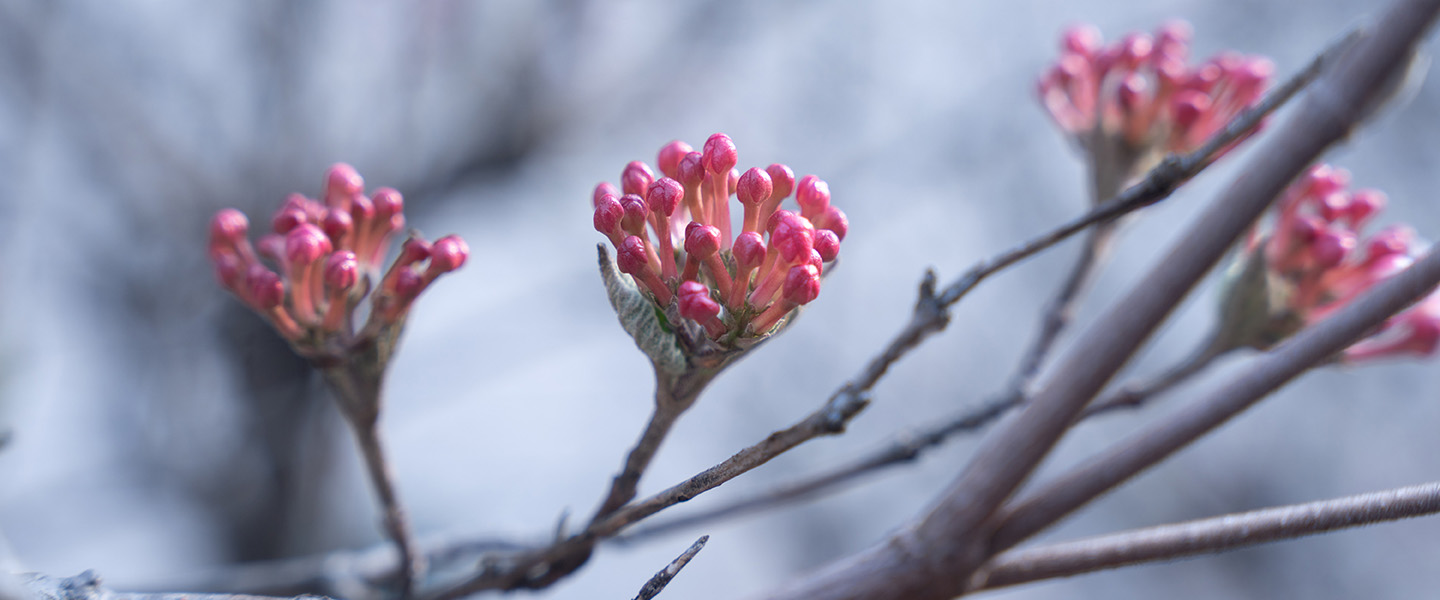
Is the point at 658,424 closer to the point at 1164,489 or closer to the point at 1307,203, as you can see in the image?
the point at 1307,203

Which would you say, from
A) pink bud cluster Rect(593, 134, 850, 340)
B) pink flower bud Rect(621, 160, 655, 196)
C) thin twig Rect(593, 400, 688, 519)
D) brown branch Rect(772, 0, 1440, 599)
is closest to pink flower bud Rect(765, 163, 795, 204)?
pink bud cluster Rect(593, 134, 850, 340)

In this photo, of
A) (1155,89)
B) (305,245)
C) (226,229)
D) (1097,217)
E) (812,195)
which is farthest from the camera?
(1155,89)

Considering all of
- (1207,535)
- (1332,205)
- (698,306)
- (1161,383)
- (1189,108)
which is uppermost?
(1189,108)

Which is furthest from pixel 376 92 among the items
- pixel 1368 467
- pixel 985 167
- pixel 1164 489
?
pixel 1368 467

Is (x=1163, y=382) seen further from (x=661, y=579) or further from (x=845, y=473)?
(x=661, y=579)

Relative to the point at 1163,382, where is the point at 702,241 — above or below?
above

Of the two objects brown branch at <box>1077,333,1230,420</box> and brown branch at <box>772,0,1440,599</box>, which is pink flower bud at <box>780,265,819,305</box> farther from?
brown branch at <box>1077,333,1230,420</box>

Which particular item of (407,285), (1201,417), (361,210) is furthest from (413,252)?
(1201,417)
